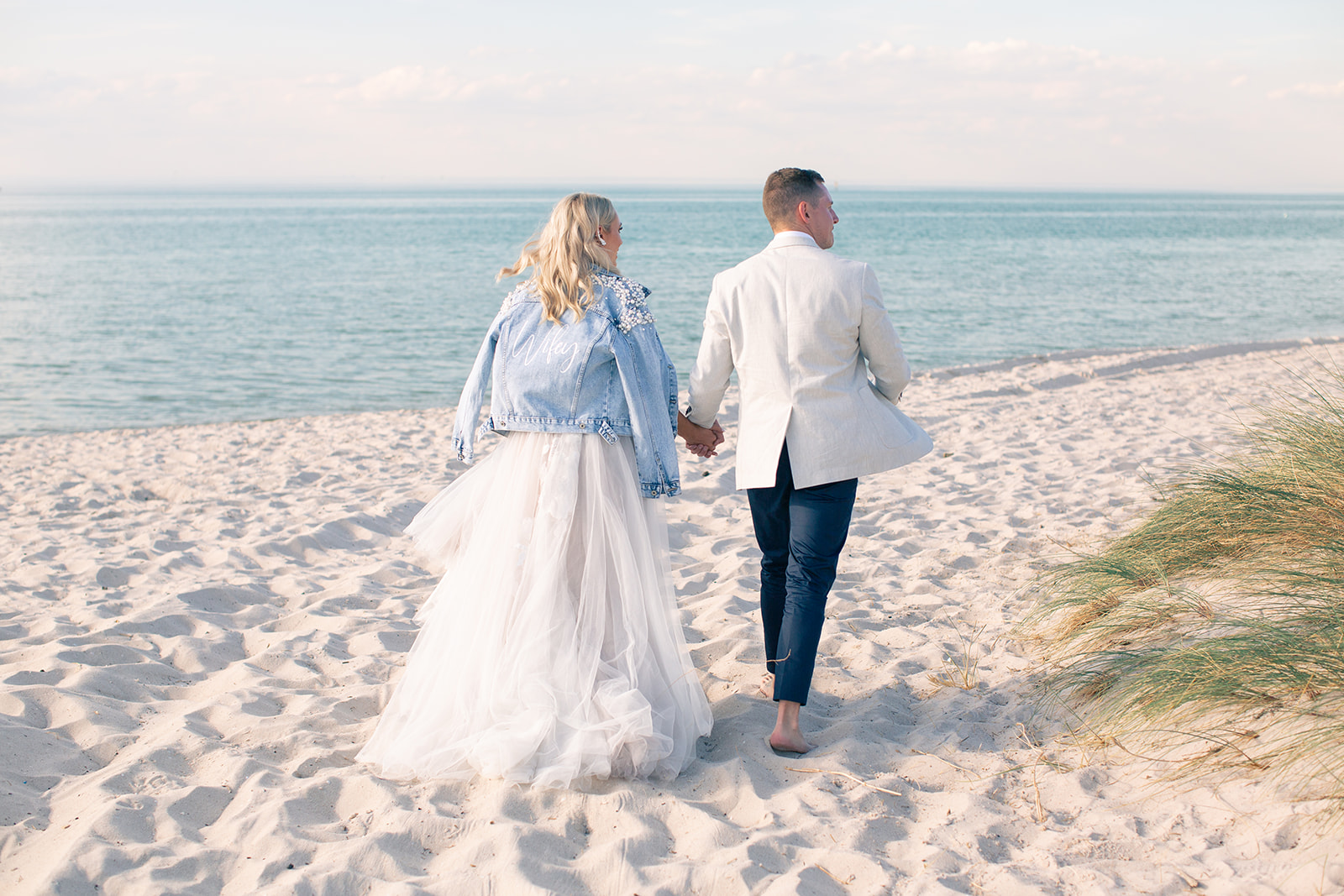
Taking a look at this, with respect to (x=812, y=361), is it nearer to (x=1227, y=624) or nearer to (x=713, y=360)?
(x=713, y=360)

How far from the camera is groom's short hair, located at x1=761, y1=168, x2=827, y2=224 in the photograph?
10.9ft

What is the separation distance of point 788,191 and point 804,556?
53.0 inches

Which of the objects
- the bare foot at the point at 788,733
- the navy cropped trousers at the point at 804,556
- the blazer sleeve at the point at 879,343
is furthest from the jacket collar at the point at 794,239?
the bare foot at the point at 788,733

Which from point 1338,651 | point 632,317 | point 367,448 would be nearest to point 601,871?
point 632,317

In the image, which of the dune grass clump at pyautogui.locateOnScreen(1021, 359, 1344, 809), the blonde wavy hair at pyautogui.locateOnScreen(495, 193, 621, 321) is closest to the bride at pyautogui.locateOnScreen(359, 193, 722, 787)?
the blonde wavy hair at pyautogui.locateOnScreen(495, 193, 621, 321)

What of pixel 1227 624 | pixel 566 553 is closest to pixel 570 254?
pixel 566 553

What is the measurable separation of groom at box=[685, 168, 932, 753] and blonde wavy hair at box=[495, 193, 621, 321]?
463 millimetres

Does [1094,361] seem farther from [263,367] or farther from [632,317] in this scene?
[263,367]

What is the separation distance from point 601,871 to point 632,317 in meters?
1.83

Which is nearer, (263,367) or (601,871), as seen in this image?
(601,871)

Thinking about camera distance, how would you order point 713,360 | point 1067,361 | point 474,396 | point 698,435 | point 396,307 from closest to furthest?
1. point 713,360
2. point 474,396
3. point 698,435
4. point 1067,361
5. point 396,307

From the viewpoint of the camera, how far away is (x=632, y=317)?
3312 millimetres

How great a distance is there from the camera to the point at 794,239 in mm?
3334

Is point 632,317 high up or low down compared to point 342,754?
up
